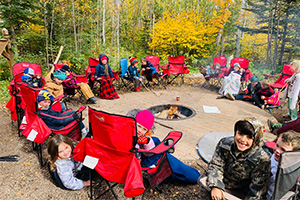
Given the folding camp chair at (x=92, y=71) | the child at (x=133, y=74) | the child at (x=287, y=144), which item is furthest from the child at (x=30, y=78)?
the child at (x=287, y=144)

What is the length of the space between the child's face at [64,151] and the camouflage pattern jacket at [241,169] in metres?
1.48

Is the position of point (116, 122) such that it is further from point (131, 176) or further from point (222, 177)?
point (222, 177)

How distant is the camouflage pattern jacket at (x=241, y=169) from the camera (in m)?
1.44

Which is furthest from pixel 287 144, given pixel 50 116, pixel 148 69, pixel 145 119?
pixel 148 69

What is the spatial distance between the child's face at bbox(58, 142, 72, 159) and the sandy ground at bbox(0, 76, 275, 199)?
38cm

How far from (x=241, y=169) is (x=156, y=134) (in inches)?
75.6

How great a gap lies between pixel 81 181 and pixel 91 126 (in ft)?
2.41

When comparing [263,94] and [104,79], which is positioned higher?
[104,79]

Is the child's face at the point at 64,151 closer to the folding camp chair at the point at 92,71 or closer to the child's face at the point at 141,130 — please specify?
the child's face at the point at 141,130

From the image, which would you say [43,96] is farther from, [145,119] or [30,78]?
[145,119]

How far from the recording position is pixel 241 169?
155cm

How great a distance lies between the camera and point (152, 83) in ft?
23.7

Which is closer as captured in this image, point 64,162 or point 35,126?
point 64,162

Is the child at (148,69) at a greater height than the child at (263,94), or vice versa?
the child at (148,69)
